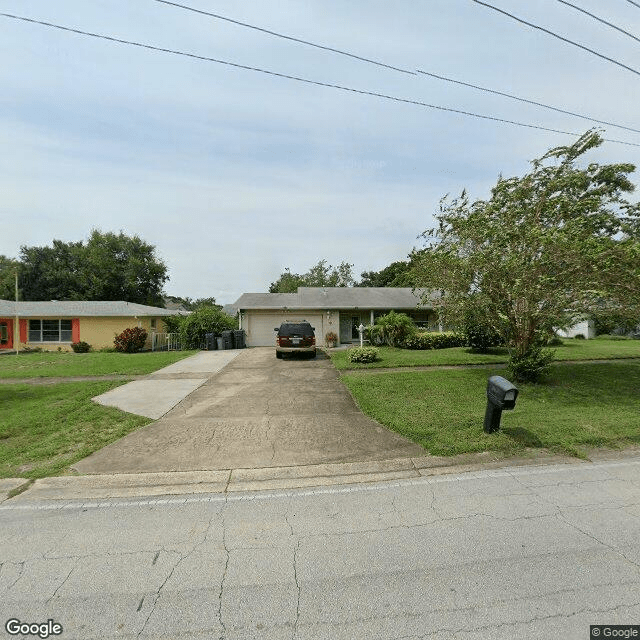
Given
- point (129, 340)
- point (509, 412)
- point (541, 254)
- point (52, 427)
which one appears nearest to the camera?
point (52, 427)

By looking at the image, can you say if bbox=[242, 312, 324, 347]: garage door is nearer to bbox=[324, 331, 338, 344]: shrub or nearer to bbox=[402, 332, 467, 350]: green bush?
bbox=[324, 331, 338, 344]: shrub

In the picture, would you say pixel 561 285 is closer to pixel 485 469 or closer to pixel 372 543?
pixel 485 469

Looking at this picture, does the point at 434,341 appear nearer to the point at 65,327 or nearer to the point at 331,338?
the point at 331,338

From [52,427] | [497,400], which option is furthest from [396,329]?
[52,427]

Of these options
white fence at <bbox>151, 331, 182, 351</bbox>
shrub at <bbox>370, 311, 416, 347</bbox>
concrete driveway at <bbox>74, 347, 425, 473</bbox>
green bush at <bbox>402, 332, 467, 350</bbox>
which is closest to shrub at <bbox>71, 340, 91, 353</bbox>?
white fence at <bbox>151, 331, 182, 351</bbox>

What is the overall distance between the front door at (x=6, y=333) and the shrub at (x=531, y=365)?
27.7 metres

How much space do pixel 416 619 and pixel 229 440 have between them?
4.05 m

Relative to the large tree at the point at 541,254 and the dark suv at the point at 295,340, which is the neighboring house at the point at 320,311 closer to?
the dark suv at the point at 295,340

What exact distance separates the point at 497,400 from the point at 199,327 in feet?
58.7

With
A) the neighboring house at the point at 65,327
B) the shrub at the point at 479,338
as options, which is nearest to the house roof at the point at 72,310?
the neighboring house at the point at 65,327

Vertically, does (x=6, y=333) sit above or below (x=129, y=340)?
above

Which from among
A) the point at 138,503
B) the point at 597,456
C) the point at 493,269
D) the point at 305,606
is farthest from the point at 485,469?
the point at 493,269

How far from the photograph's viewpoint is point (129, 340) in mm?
20656

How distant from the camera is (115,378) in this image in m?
11.0
